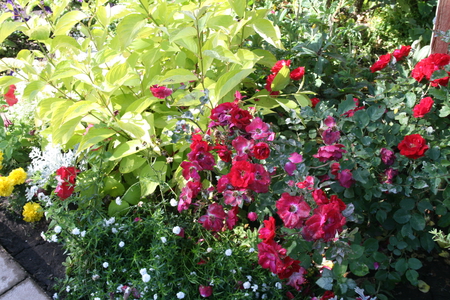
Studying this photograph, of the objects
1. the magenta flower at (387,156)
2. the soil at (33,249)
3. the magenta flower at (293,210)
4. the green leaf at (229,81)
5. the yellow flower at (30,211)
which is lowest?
the soil at (33,249)

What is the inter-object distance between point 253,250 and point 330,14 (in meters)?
1.84

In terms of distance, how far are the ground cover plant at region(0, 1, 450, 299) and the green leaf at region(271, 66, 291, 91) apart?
0.01 m

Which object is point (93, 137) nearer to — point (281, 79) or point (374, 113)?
point (281, 79)

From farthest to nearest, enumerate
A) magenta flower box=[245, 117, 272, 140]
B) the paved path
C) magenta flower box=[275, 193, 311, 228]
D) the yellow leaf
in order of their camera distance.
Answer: the paved path < the yellow leaf < magenta flower box=[245, 117, 272, 140] < magenta flower box=[275, 193, 311, 228]

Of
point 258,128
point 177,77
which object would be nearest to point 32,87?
point 177,77

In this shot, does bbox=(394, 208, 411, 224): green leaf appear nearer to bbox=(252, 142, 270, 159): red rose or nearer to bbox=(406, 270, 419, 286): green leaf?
bbox=(406, 270, 419, 286): green leaf

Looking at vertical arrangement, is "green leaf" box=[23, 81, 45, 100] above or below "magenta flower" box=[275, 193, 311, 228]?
above

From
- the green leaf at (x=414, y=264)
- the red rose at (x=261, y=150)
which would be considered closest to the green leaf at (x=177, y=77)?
the red rose at (x=261, y=150)

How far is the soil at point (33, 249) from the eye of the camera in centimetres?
195

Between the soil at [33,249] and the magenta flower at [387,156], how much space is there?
1509 millimetres

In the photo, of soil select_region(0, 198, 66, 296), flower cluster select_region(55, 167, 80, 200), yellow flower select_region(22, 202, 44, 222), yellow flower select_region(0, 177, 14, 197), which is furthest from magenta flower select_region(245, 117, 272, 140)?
yellow flower select_region(0, 177, 14, 197)

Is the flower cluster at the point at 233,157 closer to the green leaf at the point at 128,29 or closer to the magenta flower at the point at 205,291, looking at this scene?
the magenta flower at the point at 205,291

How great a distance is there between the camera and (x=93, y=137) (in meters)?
1.87

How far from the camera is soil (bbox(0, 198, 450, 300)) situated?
176 centimetres
